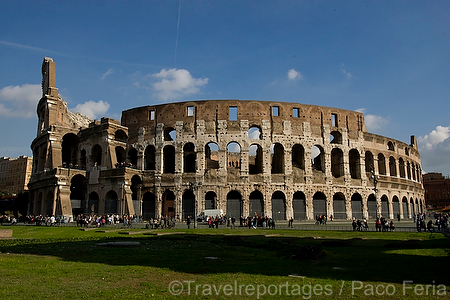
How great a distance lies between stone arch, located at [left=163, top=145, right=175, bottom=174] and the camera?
147 ft

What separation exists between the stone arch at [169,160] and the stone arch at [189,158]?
1465mm

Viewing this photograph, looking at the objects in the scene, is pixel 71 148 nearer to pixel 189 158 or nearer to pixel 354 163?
pixel 189 158

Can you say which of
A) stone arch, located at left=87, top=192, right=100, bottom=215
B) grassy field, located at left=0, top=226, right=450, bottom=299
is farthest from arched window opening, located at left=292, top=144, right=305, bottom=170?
grassy field, located at left=0, top=226, right=450, bottom=299

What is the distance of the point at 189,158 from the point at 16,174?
9536cm

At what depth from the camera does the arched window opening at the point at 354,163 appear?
45625 mm

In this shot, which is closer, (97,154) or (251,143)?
(251,143)

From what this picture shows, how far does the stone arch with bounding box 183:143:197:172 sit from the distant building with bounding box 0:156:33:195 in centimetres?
8535

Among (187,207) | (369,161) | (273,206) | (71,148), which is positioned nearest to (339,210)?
(273,206)

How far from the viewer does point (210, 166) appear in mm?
47969

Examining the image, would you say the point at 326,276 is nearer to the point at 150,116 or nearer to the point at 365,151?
the point at 150,116

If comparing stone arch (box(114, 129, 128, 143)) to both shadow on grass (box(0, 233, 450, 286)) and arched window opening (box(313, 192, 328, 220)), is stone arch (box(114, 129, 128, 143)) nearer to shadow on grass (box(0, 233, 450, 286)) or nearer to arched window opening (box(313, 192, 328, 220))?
arched window opening (box(313, 192, 328, 220))

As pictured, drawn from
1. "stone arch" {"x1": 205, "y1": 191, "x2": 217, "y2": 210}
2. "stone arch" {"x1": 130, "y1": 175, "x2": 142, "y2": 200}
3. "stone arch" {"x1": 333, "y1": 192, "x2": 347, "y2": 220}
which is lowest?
"stone arch" {"x1": 333, "y1": 192, "x2": 347, "y2": 220}

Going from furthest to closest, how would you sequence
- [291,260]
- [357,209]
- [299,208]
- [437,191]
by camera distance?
[437,191]
[357,209]
[299,208]
[291,260]

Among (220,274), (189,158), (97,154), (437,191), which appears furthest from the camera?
(437,191)
